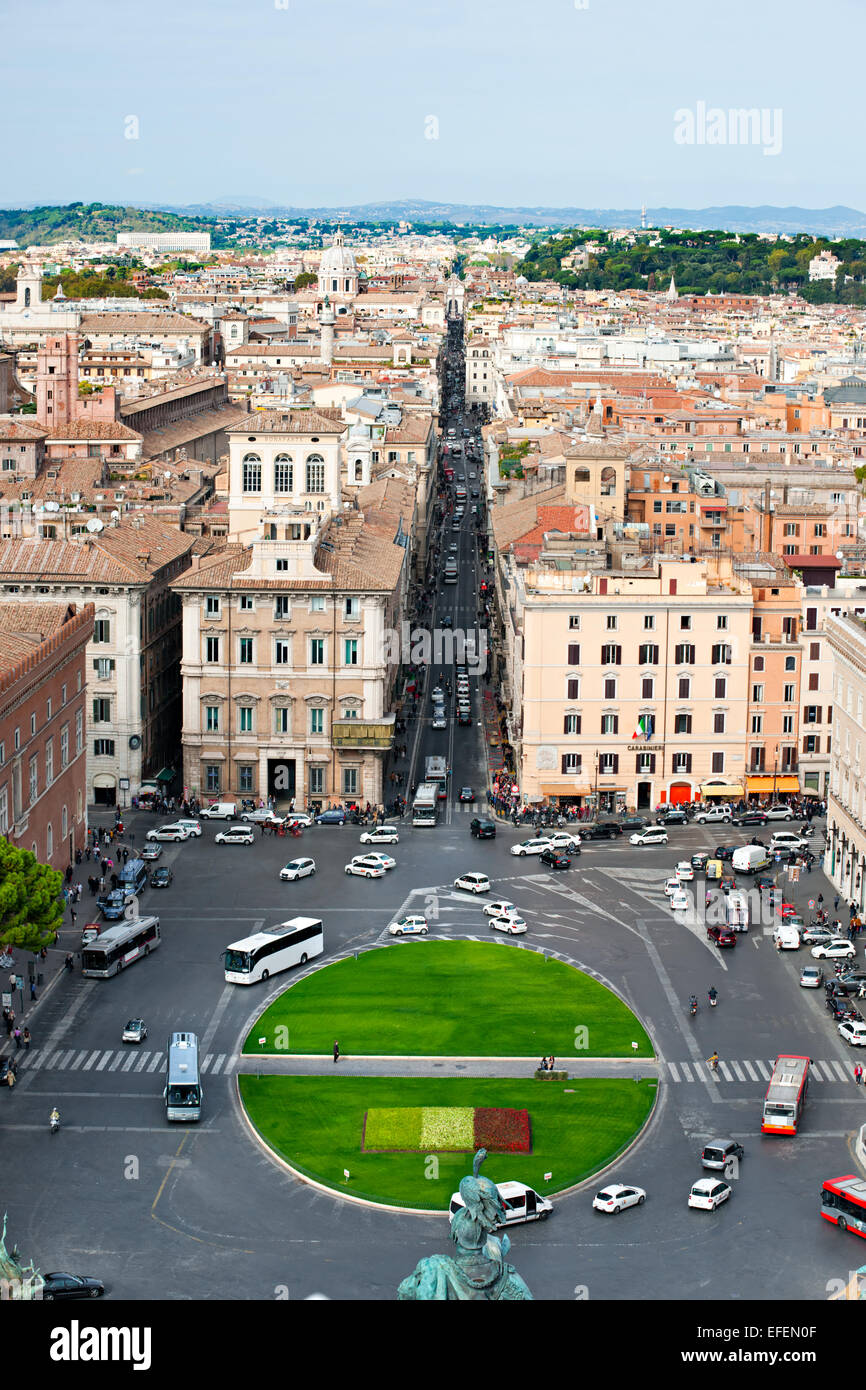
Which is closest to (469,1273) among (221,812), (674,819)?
(221,812)

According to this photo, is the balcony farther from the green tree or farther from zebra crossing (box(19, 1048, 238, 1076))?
zebra crossing (box(19, 1048, 238, 1076))

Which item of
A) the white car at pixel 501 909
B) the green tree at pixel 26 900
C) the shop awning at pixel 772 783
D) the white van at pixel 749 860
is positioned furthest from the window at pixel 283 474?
the green tree at pixel 26 900

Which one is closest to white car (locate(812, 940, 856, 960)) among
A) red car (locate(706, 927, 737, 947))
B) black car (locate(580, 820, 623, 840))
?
red car (locate(706, 927, 737, 947))

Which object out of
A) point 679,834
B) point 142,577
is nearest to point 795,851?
point 679,834

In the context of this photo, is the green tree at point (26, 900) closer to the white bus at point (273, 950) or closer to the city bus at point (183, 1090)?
the city bus at point (183, 1090)

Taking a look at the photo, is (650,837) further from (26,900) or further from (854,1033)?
(26,900)

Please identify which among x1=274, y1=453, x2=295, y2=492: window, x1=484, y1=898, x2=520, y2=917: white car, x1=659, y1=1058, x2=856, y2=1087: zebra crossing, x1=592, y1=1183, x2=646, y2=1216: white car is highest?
x1=274, y1=453, x2=295, y2=492: window
